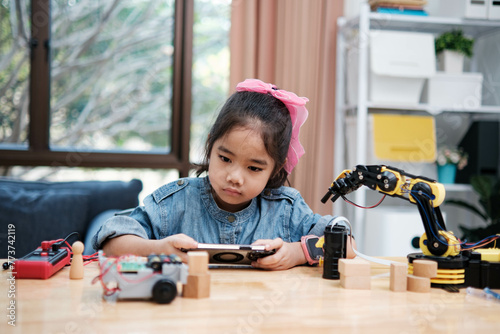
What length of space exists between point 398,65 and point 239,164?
4.89ft

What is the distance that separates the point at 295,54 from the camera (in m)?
2.55

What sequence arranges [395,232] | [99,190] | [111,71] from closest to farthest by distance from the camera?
[99,190] → [395,232] → [111,71]

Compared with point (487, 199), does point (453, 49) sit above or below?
above

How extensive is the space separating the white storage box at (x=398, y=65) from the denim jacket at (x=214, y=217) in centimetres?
127

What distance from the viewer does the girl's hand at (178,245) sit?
962 millimetres

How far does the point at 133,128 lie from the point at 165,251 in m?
2.49

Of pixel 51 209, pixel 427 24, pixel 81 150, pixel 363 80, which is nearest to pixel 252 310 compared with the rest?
pixel 51 209

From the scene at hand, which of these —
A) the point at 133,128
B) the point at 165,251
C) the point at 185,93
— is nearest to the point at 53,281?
the point at 165,251

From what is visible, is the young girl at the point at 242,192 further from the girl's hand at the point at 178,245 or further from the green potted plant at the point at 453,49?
the green potted plant at the point at 453,49

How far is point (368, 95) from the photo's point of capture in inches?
97.0

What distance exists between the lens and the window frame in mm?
2551

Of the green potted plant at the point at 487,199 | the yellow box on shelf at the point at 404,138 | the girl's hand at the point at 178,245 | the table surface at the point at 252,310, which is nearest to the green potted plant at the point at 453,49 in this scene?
the yellow box on shelf at the point at 404,138

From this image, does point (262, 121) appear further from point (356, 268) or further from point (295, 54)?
point (295, 54)

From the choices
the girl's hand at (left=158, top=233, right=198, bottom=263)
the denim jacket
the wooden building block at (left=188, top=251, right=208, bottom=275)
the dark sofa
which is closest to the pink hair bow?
the denim jacket
